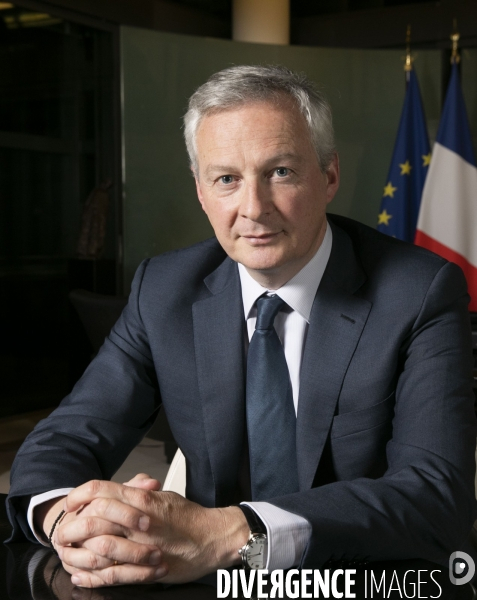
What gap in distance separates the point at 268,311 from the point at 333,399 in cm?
23

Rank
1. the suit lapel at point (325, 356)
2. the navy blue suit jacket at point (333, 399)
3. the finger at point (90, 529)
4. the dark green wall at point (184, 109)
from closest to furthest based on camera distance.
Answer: the finger at point (90, 529)
the navy blue suit jacket at point (333, 399)
the suit lapel at point (325, 356)
the dark green wall at point (184, 109)

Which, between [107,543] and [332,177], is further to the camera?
[332,177]

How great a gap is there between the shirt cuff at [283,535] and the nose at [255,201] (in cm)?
61

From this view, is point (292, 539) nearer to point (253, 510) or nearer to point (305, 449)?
point (253, 510)

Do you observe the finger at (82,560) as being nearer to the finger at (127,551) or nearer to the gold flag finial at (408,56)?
the finger at (127,551)

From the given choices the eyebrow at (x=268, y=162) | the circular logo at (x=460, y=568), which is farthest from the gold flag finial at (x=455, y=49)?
the circular logo at (x=460, y=568)

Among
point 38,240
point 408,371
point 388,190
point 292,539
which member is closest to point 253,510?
point 292,539

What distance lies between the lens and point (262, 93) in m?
1.52

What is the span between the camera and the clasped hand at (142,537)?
1033mm

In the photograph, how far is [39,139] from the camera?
578 centimetres

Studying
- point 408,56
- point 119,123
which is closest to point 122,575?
point 408,56

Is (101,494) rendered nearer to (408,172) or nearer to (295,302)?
(295,302)

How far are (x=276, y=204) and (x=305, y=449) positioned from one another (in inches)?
19.5

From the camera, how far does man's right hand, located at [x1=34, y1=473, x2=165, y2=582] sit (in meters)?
1.03
